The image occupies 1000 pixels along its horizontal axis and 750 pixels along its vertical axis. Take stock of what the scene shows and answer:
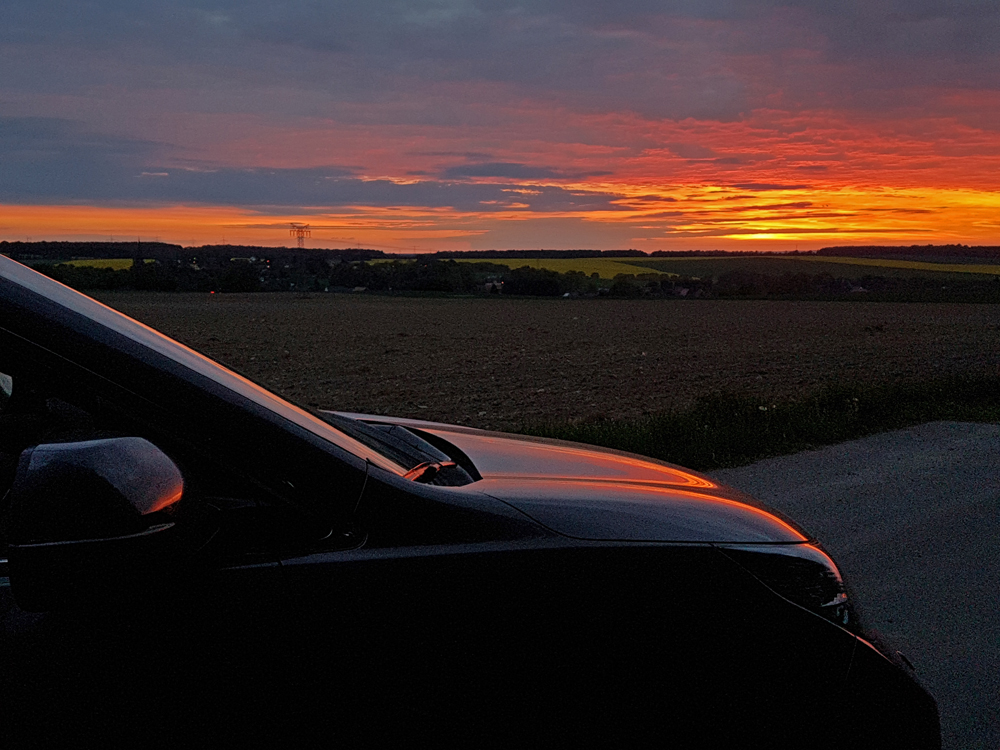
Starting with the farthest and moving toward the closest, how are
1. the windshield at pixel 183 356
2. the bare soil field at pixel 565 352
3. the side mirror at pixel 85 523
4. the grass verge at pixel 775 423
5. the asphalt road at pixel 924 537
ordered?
the bare soil field at pixel 565 352 → the grass verge at pixel 775 423 → the asphalt road at pixel 924 537 → the windshield at pixel 183 356 → the side mirror at pixel 85 523

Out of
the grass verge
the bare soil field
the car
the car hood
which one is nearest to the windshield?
the car

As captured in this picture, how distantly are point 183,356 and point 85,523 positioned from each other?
0.65 meters

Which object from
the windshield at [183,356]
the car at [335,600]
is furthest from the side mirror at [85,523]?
the windshield at [183,356]

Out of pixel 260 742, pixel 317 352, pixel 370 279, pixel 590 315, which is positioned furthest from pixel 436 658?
pixel 370 279

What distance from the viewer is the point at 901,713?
6.31ft

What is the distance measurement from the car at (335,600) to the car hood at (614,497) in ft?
0.05

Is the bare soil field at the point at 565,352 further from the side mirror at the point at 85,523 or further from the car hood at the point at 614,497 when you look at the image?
the side mirror at the point at 85,523

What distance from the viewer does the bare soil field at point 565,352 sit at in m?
16.6

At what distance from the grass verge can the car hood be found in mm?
3991

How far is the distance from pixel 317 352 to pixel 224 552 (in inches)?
1138

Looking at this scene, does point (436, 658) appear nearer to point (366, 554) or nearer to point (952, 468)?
point (366, 554)

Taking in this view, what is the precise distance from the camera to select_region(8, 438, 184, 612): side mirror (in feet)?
4.43

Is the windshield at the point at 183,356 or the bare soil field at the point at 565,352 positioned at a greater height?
the windshield at the point at 183,356

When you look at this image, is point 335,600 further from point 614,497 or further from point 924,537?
point 924,537
